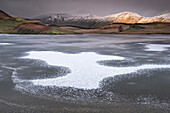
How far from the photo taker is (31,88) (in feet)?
21.7

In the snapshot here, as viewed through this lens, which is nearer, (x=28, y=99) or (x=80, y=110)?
(x=80, y=110)

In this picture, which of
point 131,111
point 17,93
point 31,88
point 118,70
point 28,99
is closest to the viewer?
point 131,111

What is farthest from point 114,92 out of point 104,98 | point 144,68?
point 144,68

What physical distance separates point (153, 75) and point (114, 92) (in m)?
3.43

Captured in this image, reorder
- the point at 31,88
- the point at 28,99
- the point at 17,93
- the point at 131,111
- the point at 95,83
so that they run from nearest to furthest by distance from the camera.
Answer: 1. the point at 131,111
2. the point at 28,99
3. the point at 17,93
4. the point at 31,88
5. the point at 95,83

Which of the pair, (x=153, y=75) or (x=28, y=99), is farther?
(x=153, y=75)

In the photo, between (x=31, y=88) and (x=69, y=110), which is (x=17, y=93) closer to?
(x=31, y=88)

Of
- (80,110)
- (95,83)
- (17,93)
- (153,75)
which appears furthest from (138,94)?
(17,93)

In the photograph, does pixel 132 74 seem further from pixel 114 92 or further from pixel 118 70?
pixel 114 92

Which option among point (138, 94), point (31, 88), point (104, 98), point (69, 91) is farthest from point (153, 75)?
point (31, 88)

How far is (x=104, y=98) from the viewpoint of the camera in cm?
569

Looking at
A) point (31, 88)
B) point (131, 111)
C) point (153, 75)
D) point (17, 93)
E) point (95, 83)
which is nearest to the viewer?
point (131, 111)

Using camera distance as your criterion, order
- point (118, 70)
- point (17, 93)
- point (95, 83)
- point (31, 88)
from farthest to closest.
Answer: point (118, 70), point (95, 83), point (31, 88), point (17, 93)

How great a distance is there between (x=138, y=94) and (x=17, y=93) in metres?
4.31
